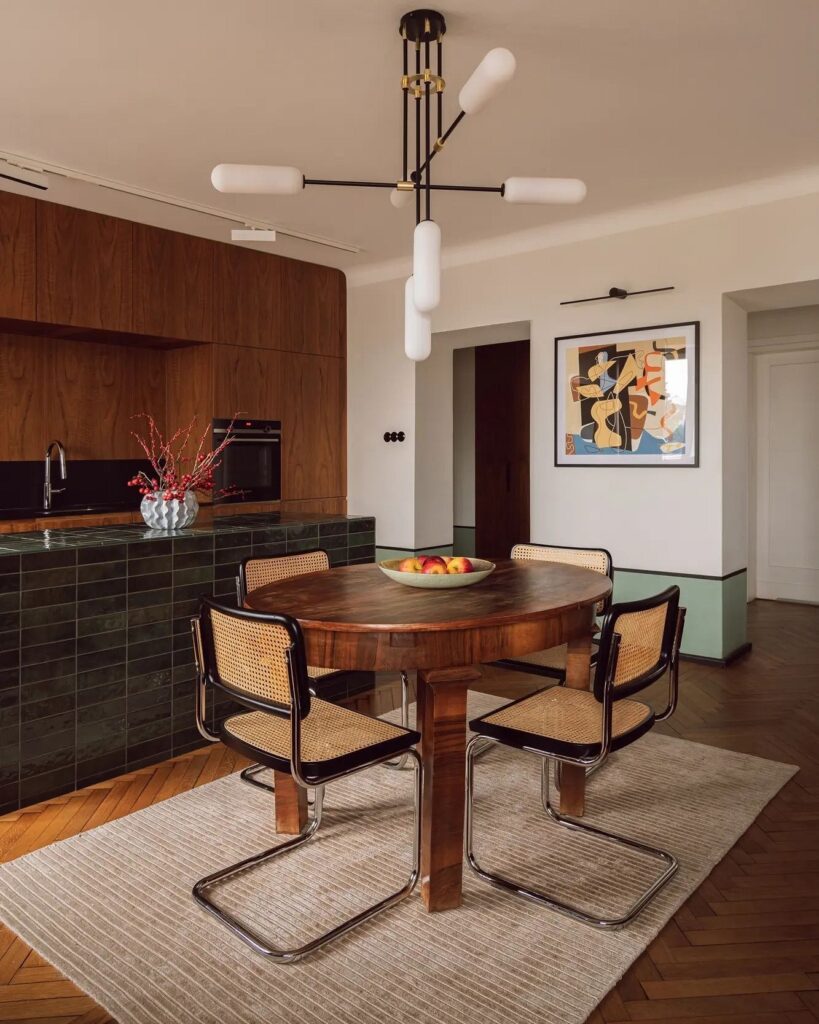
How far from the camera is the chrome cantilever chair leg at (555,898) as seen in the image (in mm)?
2053

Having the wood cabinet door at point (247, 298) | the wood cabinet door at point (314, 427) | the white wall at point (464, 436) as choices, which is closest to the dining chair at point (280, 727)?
the wood cabinet door at point (247, 298)

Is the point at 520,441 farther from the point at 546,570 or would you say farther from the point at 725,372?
the point at 546,570

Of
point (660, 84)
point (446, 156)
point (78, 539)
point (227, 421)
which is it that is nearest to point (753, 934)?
point (78, 539)

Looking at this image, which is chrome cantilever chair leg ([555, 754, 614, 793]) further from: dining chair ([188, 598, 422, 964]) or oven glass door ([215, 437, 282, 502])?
oven glass door ([215, 437, 282, 502])

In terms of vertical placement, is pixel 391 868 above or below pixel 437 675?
below

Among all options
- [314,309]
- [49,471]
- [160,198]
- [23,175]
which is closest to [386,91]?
[160,198]

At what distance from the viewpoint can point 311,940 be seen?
198cm

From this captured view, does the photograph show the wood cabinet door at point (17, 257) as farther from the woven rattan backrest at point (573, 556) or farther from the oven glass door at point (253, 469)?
the woven rattan backrest at point (573, 556)

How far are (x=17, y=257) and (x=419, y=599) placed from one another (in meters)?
3.33

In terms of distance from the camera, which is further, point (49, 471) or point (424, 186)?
point (49, 471)

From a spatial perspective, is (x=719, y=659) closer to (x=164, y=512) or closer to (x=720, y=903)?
(x=720, y=903)

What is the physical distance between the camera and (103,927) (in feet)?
6.69

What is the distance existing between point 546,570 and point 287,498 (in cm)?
329

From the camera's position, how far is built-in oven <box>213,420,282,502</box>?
17.4 feet
